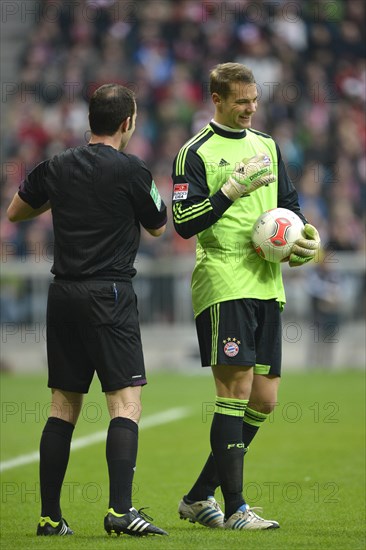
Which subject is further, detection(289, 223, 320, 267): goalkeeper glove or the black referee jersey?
detection(289, 223, 320, 267): goalkeeper glove

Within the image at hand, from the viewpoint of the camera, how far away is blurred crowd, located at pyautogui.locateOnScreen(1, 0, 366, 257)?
2059cm

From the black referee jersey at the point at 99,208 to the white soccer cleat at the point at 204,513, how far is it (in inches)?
55.5

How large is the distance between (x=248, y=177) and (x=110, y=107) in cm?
78

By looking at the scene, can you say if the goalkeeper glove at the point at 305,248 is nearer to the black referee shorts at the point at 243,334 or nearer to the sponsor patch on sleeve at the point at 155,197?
the black referee shorts at the point at 243,334

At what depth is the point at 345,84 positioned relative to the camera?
21688 mm

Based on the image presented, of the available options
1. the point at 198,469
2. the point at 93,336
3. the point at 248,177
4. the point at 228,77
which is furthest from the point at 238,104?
the point at 198,469

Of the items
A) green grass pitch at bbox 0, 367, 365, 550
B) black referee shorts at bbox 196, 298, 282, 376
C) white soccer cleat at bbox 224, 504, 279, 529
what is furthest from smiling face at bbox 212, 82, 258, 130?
green grass pitch at bbox 0, 367, 365, 550

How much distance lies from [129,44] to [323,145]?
4.41 m

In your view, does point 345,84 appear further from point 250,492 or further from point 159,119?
point 250,492

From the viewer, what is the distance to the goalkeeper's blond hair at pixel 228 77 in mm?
6301

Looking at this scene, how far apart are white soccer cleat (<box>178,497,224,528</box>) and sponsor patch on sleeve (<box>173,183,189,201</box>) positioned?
170 cm

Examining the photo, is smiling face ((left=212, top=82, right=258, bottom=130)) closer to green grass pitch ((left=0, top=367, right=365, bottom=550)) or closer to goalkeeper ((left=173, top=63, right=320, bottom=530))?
goalkeeper ((left=173, top=63, right=320, bottom=530))

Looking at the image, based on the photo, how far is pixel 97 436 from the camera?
11.2 meters

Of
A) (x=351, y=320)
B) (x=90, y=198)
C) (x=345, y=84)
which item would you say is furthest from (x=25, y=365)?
(x=90, y=198)
